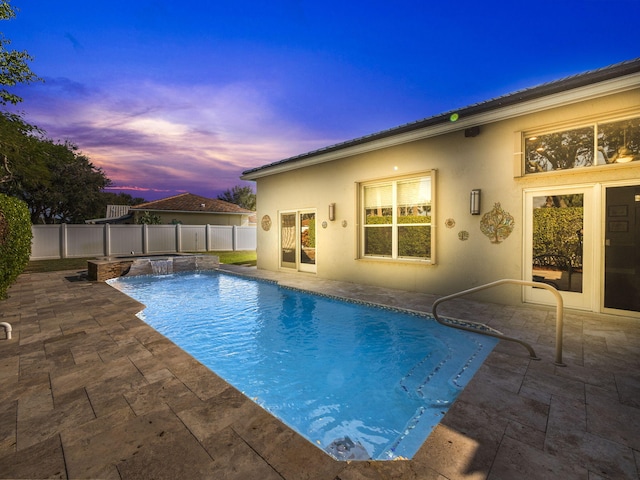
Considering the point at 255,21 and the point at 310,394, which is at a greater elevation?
the point at 255,21

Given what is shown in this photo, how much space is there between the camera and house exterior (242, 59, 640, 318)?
4.92 m

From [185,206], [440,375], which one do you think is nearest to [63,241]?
[185,206]

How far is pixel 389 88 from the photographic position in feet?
67.9

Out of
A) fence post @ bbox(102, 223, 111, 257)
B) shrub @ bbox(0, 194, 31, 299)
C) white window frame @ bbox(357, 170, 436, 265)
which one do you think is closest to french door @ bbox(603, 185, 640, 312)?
white window frame @ bbox(357, 170, 436, 265)

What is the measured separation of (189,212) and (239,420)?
2383 cm

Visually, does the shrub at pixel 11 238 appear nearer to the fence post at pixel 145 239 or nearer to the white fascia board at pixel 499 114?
the white fascia board at pixel 499 114

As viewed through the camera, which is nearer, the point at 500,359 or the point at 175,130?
the point at 500,359

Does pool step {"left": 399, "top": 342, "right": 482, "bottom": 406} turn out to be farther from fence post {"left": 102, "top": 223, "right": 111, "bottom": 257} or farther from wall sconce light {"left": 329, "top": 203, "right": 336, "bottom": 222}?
fence post {"left": 102, "top": 223, "right": 111, "bottom": 257}

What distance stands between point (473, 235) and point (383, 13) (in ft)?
37.7

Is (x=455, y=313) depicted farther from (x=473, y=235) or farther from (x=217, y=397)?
(x=217, y=397)

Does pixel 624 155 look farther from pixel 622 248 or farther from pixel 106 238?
pixel 106 238

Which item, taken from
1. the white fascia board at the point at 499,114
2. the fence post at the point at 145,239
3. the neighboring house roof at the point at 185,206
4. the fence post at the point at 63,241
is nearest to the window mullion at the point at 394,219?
the white fascia board at the point at 499,114

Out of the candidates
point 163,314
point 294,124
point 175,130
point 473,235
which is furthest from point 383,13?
point 163,314

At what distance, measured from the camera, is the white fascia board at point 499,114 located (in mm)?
4590
